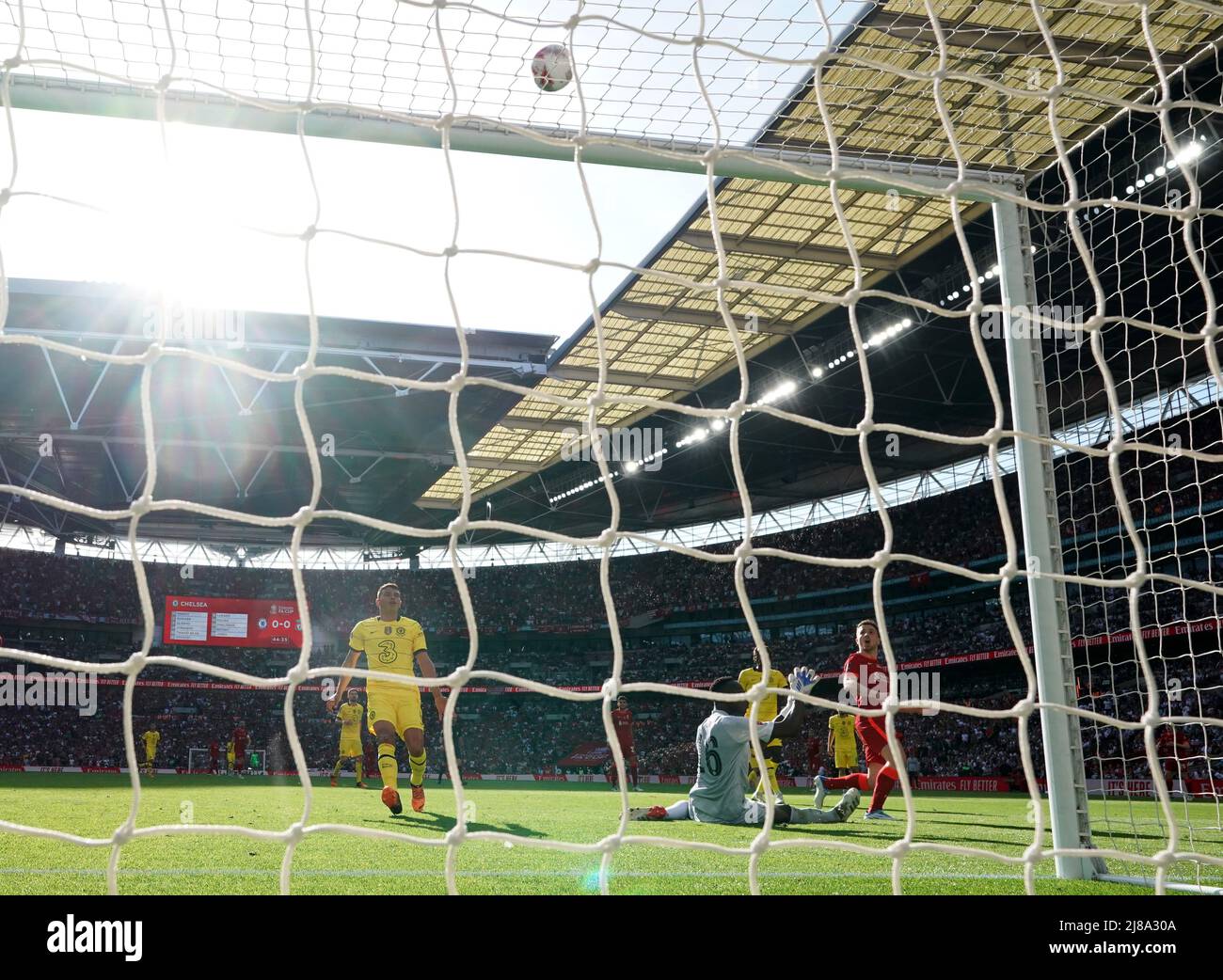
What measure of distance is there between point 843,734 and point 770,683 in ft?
16.3

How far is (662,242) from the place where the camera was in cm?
1398

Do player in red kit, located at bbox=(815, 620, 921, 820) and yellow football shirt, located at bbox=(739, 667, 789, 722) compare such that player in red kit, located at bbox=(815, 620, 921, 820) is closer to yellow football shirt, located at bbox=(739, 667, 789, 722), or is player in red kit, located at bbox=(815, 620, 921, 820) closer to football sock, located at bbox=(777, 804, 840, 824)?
yellow football shirt, located at bbox=(739, 667, 789, 722)

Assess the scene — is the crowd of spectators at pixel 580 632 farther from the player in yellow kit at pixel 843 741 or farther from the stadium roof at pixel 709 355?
the player in yellow kit at pixel 843 741

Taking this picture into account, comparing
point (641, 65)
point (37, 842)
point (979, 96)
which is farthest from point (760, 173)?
point (37, 842)

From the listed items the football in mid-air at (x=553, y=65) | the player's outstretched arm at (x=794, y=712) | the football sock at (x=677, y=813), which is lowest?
the football sock at (x=677, y=813)

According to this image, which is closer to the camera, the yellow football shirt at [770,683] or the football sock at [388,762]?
the yellow football shirt at [770,683]

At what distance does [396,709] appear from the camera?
7117 mm

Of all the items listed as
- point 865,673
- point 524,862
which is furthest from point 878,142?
point 865,673

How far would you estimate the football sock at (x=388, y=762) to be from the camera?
728 cm

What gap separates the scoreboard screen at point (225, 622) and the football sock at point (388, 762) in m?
23.0

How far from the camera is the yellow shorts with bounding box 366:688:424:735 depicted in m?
7.05

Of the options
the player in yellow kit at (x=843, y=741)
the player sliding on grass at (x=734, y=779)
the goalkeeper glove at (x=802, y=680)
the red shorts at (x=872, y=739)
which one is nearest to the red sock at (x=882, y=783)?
the red shorts at (x=872, y=739)
